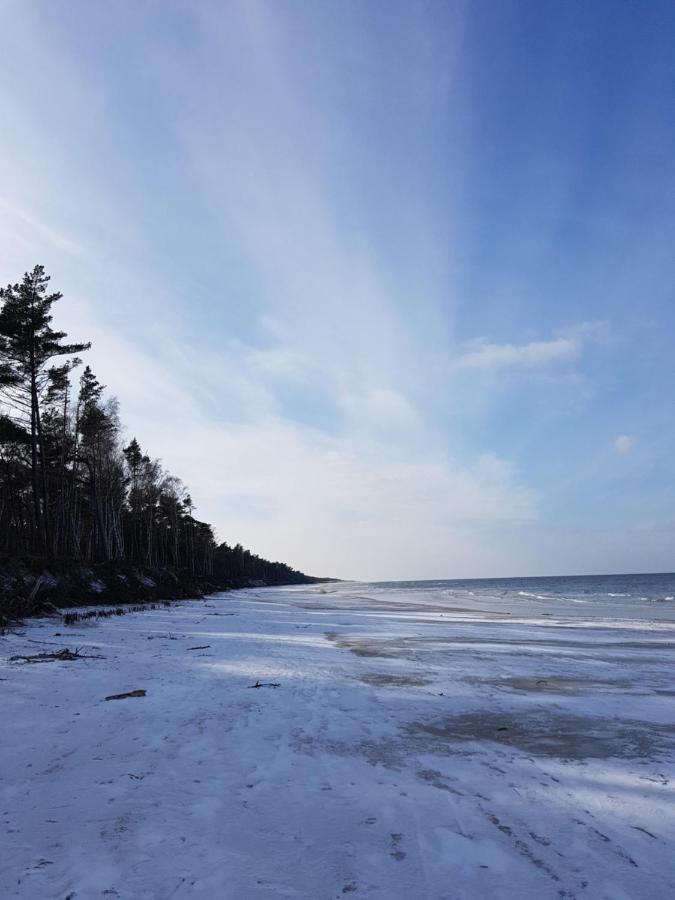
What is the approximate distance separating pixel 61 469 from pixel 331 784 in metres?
32.4

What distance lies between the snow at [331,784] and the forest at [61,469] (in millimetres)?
15059

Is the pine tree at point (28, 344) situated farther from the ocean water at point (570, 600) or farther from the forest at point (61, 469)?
the ocean water at point (570, 600)

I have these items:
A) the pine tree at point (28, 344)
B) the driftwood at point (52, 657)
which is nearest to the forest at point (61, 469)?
the pine tree at point (28, 344)

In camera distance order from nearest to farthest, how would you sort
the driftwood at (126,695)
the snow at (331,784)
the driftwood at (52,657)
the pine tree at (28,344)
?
the snow at (331,784) < the driftwood at (126,695) < the driftwood at (52,657) < the pine tree at (28,344)

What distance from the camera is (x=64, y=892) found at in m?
2.53

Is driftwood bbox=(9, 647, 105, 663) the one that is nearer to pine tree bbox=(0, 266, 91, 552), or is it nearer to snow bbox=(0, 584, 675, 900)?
snow bbox=(0, 584, 675, 900)

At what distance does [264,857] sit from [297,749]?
1974mm

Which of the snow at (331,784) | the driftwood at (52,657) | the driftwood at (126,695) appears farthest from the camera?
the driftwood at (52,657)

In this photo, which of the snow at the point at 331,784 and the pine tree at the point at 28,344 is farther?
the pine tree at the point at 28,344

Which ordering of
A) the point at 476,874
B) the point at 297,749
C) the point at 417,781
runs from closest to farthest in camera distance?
the point at 476,874, the point at 417,781, the point at 297,749

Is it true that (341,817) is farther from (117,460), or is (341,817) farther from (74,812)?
(117,460)

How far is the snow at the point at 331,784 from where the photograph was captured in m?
2.75

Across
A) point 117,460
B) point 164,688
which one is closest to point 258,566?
point 117,460

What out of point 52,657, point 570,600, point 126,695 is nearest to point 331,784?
point 126,695
